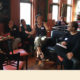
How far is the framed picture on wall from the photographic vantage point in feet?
5.37

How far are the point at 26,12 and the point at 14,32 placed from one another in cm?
30

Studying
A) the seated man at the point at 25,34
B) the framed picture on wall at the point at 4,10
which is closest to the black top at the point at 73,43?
the seated man at the point at 25,34

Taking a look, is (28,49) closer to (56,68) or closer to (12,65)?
(12,65)

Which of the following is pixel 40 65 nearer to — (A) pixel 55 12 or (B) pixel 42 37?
(B) pixel 42 37

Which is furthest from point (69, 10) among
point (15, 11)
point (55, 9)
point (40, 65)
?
point (40, 65)

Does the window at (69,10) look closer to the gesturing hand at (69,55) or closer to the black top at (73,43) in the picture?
the black top at (73,43)

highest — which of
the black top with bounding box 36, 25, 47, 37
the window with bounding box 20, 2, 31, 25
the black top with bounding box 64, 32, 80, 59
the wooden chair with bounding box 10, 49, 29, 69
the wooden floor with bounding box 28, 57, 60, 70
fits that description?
the window with bounding box 20, 2, 31, 25

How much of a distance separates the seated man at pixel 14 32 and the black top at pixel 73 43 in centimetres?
61

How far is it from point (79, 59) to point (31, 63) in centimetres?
61

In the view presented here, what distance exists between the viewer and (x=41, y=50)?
1696mm

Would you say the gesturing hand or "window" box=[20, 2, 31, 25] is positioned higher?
"window" box=[20, 2, 31, 25]

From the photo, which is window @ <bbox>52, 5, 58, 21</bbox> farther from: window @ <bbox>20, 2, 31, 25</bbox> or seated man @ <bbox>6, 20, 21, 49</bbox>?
seated man @ <bbox>6, 20, 21, 49</bbox>

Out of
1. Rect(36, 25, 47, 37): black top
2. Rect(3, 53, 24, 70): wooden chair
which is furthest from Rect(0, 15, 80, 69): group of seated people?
Rect(3, 53, 24, 70): wooden chair

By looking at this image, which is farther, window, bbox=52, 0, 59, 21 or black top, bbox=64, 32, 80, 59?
window, bbox=52, 0, 59, 21
